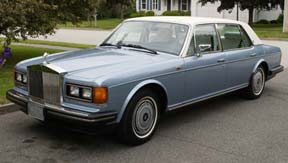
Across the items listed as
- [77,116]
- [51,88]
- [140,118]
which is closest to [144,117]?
[140,118]

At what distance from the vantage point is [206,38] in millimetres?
6254

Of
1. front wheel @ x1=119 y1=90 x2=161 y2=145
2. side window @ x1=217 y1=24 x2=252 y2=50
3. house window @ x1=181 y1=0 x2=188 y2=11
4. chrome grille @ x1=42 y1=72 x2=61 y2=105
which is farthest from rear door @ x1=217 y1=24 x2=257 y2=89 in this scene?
house window @ x1=181 y1=0 x2=188 y2=11

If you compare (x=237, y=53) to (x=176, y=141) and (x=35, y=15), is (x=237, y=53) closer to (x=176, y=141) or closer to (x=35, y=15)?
(x=176, y=141)

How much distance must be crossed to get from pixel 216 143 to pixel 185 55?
132cm

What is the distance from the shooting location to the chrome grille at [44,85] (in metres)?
4.71

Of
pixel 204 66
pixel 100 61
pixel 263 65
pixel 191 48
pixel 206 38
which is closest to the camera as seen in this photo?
pixel 100 61

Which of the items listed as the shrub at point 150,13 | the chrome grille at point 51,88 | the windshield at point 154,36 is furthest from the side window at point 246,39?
the shrub at point 150,13

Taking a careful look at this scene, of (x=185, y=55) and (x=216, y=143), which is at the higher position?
(x=185, y=55)

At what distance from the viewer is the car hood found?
15.5ft

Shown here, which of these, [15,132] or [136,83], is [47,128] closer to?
[15,132]

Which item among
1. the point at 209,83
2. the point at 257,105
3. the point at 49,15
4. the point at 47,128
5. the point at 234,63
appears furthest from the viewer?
the point at 49,15

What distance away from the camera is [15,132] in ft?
17.9

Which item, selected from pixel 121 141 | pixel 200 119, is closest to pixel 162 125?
pixel 200 119

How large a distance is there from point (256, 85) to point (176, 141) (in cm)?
300
